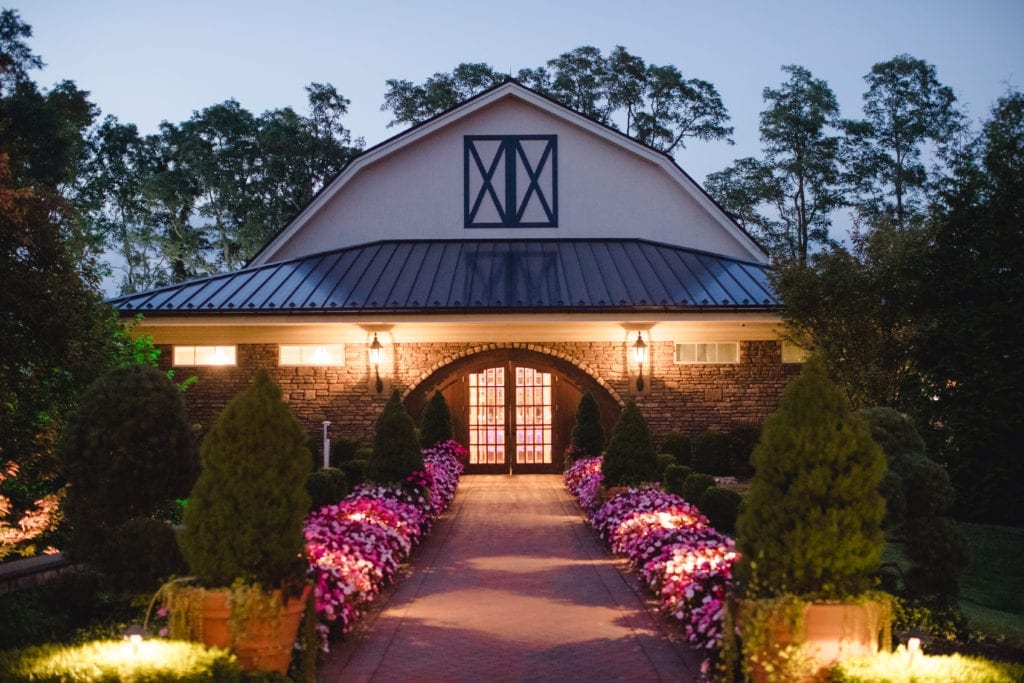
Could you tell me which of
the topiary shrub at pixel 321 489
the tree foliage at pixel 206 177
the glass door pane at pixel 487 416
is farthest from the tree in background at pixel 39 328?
the tree foliage at pixel 206 177

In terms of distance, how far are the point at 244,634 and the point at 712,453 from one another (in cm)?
1309

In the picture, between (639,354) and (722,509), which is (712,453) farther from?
(722,509)

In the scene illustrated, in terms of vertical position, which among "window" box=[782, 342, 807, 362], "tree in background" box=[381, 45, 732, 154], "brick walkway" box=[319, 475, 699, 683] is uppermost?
"tree in background" box=[381, 45, 732, 154]

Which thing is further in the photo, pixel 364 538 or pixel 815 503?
pixel 364 538

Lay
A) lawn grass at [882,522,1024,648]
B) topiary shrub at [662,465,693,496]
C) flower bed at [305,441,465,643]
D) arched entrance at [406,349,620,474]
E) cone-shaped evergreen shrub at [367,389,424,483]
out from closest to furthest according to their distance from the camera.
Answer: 1. flower bed at [305,441,465,643]
2. lawn grass at [882,522,1024,648]
3. cone-shaped evergreen shrub at [367,389,424,483]
4. topiary shrub at [662,465,693,496]
5. arched entrance at [406,349,620,474]

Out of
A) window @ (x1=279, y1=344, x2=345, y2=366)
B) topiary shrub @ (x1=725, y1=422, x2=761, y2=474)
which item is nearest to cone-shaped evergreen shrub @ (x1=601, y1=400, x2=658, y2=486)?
topiary shrub @ (x1=725, y1=422, x2=761, y2=474)

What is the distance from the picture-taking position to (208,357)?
714 inches

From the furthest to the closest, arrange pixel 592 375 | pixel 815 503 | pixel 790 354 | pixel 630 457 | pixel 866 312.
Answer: pixel 592 375
pixel 790 354
pixel 866 312
pixel 630 457
pixel 815 503

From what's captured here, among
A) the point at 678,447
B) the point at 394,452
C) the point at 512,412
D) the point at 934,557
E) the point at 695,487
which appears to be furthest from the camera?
the point at 512,412

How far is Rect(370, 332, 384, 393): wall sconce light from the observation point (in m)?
17.8

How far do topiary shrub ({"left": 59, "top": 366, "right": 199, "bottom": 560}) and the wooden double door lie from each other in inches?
441

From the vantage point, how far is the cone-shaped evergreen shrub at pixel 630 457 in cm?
1316

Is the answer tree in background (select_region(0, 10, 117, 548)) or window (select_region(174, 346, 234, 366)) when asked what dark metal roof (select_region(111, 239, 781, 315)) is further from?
tree in background (select_region(0, 10, 117, 548))

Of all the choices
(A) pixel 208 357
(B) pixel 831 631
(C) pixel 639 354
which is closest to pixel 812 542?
(B) pixel 831 631
